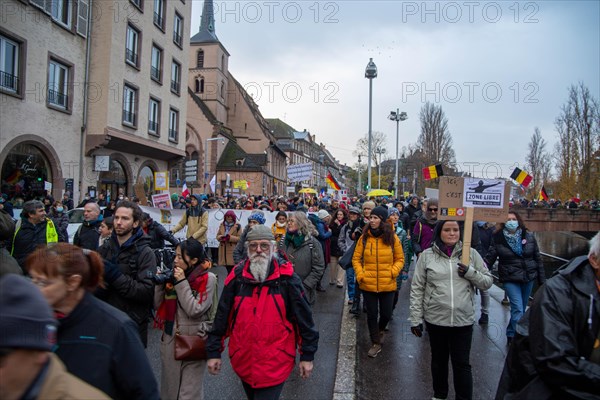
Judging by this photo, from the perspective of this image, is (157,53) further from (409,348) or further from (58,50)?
(409,348)

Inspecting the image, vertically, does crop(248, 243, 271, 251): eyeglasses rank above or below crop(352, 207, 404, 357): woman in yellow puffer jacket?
above

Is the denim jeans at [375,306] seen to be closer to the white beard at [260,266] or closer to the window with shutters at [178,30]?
the white beard at [260,266]

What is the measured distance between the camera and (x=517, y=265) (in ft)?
19.7

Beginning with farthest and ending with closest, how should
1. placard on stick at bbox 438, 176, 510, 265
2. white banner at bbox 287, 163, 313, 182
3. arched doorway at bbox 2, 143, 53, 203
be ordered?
white banner at bbox 287, 163, 313, 182 → arched doorway at bbox 2, 143, 53, 203 → placard on stick at bbox 438, 176, 510, 265

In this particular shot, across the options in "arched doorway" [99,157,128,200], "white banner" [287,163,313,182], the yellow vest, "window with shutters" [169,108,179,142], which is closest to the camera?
the yellow vest

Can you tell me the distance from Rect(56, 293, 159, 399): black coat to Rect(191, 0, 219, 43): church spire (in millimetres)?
61412

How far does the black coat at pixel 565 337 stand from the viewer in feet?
6.68

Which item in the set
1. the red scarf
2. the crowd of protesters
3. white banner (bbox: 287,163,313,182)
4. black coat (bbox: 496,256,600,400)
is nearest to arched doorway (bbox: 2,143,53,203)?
white banner (bbox: 287,163,313,182)

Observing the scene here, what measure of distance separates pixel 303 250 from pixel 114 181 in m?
19.4

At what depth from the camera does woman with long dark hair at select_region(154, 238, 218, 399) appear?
11.1 ft

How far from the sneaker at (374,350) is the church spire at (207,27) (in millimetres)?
59244

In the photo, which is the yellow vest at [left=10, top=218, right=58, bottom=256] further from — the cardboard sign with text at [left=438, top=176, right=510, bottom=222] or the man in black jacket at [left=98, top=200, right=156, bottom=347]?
the cardboard sign with text at [left=438, top=176, right=510, bottom=222]

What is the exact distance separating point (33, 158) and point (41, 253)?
17.8 m

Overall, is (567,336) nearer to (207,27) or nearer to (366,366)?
(366,366)
